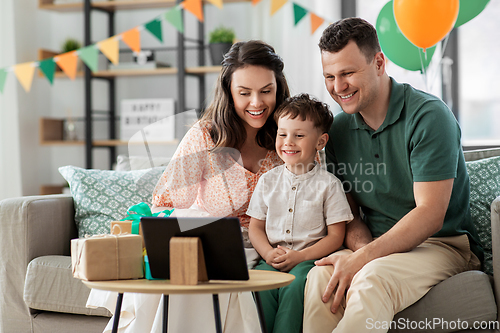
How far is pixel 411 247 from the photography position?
4.60 ft

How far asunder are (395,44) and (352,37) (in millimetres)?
832

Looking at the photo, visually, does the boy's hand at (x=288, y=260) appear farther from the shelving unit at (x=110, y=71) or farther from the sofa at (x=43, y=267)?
the shelving unit at (x=110, y=71)

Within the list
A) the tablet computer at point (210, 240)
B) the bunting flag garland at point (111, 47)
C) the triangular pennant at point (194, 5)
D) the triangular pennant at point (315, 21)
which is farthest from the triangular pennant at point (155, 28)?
the tablet computer at point (210, 240)

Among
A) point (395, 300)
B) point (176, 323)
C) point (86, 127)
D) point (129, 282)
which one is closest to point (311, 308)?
point (395, 300)

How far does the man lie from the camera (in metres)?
1.28

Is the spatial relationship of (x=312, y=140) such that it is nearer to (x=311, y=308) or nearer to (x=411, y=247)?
(x=411, y=247)

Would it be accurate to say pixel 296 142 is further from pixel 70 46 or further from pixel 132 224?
pixel 70 46

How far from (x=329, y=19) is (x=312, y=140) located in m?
2.02

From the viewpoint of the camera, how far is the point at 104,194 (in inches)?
78.6

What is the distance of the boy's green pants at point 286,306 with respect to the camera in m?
1.29

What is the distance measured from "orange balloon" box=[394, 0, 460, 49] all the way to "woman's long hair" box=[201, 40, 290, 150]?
0.61 m

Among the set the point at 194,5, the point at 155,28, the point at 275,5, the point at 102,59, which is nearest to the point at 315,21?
the point at 275,5

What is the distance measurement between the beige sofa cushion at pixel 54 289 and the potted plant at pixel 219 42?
1967 millimetres

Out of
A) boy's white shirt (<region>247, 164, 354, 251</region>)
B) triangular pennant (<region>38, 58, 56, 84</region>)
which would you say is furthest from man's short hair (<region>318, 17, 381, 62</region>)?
triangular pennant (<region>38, 58, 56, 84</region>)
